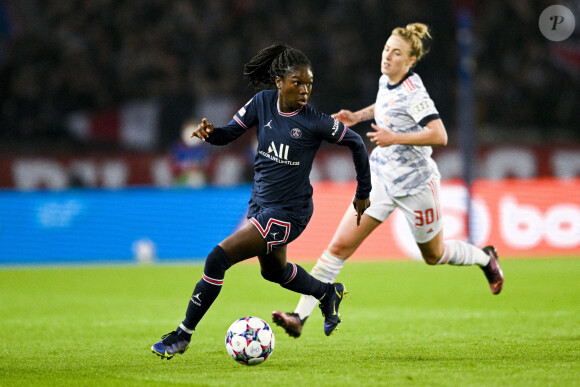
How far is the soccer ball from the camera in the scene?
17.4 ft

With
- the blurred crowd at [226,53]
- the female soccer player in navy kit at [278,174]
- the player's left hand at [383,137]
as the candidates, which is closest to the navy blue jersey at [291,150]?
the female soccer player in navy kit at [278,174]

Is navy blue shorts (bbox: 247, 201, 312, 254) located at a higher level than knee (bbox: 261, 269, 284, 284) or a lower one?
higher

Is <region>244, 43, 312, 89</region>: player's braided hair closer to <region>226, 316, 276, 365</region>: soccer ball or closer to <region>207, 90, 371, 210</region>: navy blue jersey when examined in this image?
<region>207, 90, 371, 210</region>: navy blue jersey

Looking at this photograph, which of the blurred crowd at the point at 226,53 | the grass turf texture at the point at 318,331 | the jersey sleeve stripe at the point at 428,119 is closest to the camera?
the grass turf texture at the point at 318,331

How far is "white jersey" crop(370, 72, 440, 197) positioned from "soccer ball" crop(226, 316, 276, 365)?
1.68 meters

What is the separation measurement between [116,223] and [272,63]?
8963mm

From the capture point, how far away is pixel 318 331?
281 inches

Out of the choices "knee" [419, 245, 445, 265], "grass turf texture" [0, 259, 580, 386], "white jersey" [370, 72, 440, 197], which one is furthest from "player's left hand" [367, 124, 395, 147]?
"grass turf texture" [0, 259, 580, 386]

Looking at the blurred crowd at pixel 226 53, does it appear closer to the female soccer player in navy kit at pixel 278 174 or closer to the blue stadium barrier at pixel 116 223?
the blue stadium barrier at pixel 116 223

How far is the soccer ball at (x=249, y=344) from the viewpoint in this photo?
17.4 feet

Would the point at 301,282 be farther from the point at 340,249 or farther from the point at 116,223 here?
the point at 116,223

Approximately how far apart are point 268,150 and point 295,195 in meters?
0.34

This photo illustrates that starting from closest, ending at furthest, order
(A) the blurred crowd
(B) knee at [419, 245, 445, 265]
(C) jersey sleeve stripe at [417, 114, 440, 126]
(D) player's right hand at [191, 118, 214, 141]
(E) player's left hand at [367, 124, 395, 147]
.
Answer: (D) player's right hand at [191, 118, 214, 141] → (E) player's left hand at [367, 124, 395, 147] → (C) jersey sleeve stripe at [417, 114, 440, 126] → (B) knee at [419, 245, 445, 265] → (A) the blurred crowd

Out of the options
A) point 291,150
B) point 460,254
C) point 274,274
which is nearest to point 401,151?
point 460,254
